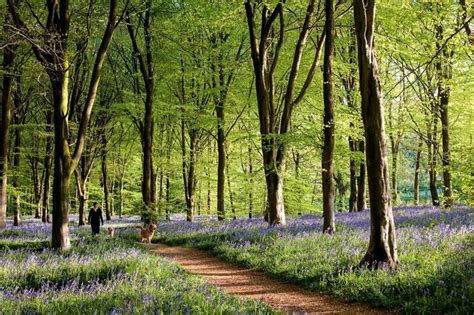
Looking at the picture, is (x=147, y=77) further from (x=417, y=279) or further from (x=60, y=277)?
(x=417, y=279)

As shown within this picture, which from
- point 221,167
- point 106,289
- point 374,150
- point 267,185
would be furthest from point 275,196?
point 106,289

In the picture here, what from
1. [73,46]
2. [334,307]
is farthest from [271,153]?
[73,46]

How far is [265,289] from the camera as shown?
891 centimetres

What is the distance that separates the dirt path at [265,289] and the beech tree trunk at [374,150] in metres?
1.44

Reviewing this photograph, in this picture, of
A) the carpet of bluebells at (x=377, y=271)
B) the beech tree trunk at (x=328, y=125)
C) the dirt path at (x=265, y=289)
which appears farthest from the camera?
the beech tree trunk at (x=328, y=125)

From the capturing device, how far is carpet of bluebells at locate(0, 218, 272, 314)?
5320 mm

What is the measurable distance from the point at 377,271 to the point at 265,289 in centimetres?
240

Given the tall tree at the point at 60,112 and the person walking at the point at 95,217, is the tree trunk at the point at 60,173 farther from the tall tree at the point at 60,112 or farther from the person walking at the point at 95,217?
the person walking at the point at 95,217

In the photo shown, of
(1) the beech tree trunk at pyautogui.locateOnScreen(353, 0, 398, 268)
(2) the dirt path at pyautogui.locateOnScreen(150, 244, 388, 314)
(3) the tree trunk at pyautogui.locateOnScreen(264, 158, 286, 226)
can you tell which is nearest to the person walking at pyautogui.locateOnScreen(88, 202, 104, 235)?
(2) the dirt path at pyautogui.locateOnScreen(150, 244, 388, 314)

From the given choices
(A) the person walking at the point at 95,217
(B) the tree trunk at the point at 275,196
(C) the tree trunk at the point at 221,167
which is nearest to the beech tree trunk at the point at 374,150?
(B) the tree trunk at the point at 275,196

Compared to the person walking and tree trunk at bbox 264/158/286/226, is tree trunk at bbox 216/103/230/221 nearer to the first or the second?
the person walking

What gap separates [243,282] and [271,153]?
7.99 m

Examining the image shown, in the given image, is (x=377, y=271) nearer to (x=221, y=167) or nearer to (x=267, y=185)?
(x=267, y=185)

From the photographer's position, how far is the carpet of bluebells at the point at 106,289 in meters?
5.32
